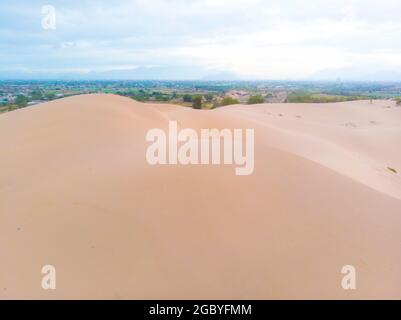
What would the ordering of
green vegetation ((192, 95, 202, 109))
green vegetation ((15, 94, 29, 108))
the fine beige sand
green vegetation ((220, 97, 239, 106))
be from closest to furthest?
the fine beige sand → green vegetation ((15, 94, 29, 108)) → green vegetation ((192, 95, 202, 109)) → green vegetation ((220, 97, 239, 106))

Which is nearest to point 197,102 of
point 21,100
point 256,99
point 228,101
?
point 228,101

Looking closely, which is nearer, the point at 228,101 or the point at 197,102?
the point at 197,102

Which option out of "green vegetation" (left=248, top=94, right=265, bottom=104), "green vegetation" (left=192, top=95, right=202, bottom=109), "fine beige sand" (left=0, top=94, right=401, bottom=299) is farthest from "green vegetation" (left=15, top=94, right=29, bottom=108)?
"green vegetation" (left=248, top=94, right=265, bottom=104)

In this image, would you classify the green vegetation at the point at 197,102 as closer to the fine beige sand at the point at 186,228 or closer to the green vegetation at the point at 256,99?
the green vegetation at the point at 256,99

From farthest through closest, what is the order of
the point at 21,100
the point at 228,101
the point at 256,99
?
the point at 256,99 < the point at 228,101 < the point at 21,100

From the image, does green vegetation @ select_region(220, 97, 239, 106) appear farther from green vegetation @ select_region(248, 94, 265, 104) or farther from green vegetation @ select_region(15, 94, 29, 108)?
green vegetation @ select_region(15, 94, 29, 108)

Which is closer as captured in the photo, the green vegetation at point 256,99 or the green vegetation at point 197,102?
the green vegetation at point 197,102

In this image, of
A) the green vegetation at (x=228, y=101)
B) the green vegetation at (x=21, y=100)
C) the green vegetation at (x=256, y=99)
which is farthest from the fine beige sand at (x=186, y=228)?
the green vegetation at (x=256, y=99)

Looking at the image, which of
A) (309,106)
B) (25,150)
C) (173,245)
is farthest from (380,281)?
(309,106)

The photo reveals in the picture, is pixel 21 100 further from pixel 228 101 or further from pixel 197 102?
pixel 228 101
